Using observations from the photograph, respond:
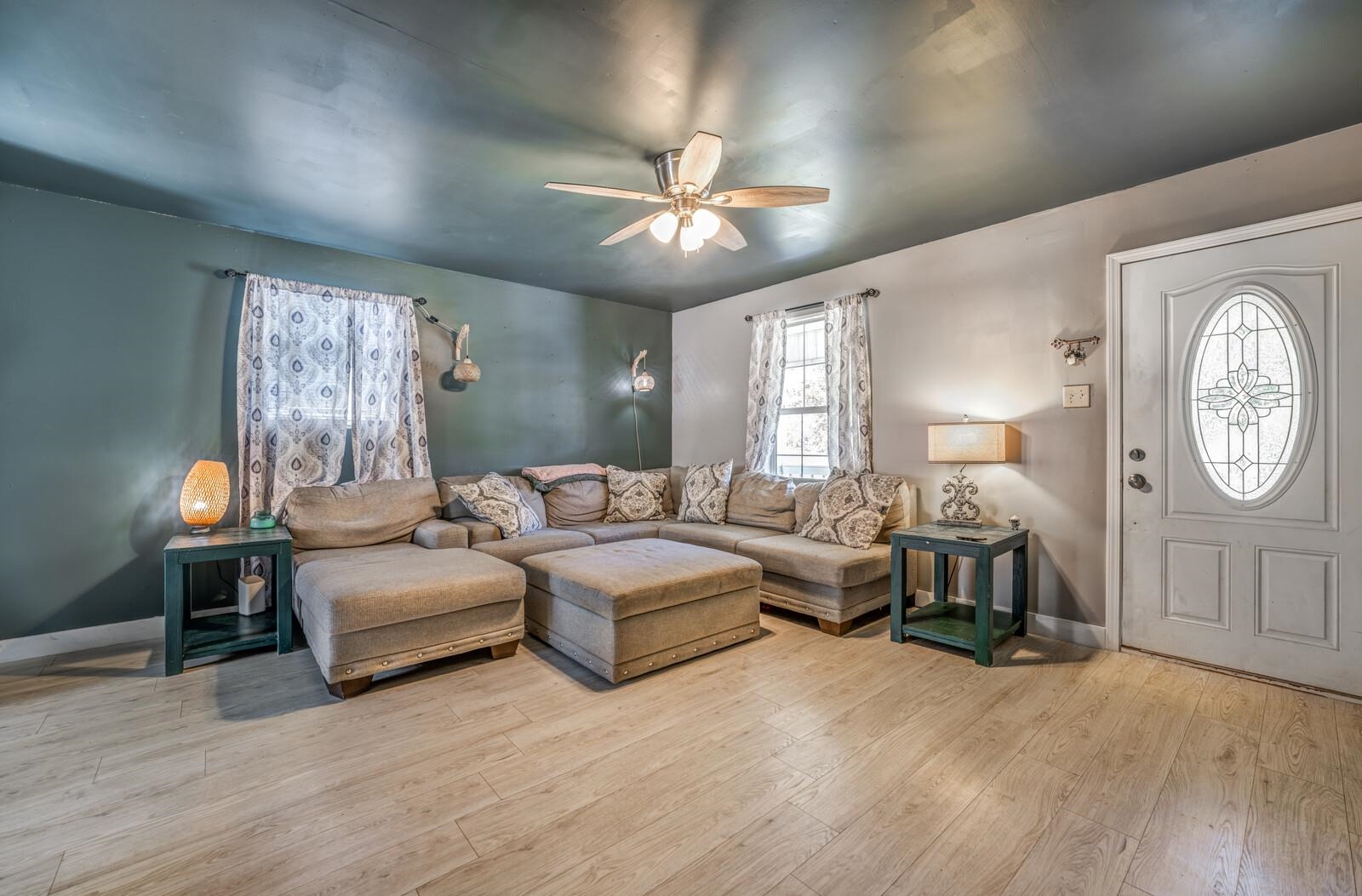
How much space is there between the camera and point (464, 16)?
1724mm

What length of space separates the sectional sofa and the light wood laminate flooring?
0.80 ft

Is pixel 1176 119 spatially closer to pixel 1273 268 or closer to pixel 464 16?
pixel 1273 268

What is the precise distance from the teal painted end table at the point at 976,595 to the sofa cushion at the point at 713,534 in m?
0.99

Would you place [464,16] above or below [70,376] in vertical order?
above

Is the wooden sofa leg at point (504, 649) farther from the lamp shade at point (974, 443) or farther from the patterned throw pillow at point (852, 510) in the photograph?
the lamp shade at point (974, 443)

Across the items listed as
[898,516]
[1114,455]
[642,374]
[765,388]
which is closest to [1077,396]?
[1114,455]

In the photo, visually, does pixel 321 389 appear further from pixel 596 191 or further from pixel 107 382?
pixel 596 191

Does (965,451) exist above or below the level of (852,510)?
above

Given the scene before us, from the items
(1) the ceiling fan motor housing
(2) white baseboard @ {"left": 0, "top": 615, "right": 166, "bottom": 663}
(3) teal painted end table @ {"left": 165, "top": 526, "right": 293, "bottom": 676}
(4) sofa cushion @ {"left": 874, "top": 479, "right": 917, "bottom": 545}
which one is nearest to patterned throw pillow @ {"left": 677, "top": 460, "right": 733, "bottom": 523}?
(4) sofa cushion @ {"left": 874, "top": 479, "right": 917, "bottom": 545}

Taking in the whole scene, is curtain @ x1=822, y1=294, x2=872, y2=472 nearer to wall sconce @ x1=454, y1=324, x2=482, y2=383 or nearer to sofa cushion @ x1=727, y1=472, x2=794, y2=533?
A: sofa cushion @ x1=727, y1=472, x2=794, y2=533

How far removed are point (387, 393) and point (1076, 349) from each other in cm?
440

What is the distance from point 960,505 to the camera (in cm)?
344

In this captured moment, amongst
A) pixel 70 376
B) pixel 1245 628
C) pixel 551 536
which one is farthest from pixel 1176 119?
pixel 70 376

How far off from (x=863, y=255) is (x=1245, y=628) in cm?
296
